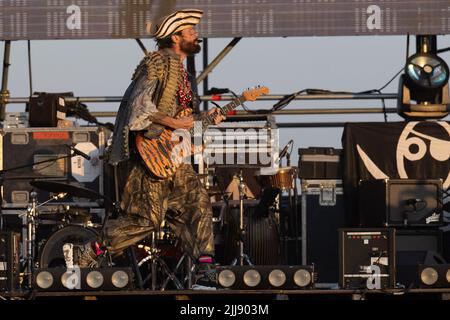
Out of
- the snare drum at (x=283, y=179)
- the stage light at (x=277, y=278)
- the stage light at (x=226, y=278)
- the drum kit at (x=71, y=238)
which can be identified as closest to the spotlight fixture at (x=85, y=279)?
the stage light at (x=226, y=278)

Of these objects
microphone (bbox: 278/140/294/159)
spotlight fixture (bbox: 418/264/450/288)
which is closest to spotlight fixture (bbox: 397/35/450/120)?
microphone (bbox: 278/140/294/159)

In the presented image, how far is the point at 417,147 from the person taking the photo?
12781 millimetres

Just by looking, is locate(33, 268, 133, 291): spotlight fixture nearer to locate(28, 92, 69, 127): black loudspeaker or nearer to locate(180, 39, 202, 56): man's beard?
locate(180, 39, 202, 56): man's beard

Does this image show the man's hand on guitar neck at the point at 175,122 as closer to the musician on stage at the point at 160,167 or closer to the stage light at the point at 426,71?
the musician on stage at the point at 160,167

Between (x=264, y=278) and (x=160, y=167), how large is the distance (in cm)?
108

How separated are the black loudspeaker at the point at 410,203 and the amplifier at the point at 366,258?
1771 mm

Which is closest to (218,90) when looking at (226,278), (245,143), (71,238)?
(245,143)

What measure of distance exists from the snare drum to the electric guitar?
7.42 ft

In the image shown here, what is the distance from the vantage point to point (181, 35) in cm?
1011

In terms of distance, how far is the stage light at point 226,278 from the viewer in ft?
32.0

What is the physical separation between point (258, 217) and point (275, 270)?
2.79 metres

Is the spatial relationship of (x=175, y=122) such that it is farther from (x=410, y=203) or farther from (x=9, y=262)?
(x=410, y=203)

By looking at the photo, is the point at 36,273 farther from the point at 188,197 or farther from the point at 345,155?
the point at 345,155
